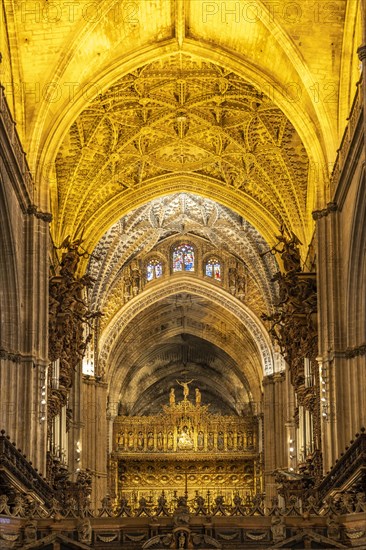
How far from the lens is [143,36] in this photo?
33625mm

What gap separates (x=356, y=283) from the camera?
98.1ft

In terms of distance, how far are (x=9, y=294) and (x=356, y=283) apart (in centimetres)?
879

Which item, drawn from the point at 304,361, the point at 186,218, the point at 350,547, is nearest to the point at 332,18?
the point at 304,361

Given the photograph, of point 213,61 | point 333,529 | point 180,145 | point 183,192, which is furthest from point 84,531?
point 183,192

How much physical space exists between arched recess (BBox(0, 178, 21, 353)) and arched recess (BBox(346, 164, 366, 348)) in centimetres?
844

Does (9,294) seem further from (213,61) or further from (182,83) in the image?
(182,83)

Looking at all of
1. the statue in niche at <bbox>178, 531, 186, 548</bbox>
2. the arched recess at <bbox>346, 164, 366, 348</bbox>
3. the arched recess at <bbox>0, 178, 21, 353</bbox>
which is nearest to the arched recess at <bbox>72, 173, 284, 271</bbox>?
the arched recess at <bbox>0, 178, 21, 353</bbox>

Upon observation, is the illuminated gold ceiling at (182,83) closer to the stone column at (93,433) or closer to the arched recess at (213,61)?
the arched recess at (213,61)

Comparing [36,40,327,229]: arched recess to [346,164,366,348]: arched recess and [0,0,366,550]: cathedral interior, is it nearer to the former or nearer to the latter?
[0,0,366,550]: cathedral interior

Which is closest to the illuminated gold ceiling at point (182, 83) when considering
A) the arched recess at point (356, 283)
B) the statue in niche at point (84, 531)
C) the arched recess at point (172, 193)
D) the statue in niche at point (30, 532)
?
the arched recess at point (172, 193)

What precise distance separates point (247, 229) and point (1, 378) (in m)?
20.4

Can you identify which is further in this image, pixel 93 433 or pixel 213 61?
pixel 93 433

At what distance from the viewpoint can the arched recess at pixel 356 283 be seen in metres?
28.9

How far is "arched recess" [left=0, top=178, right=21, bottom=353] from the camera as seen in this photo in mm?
29172
